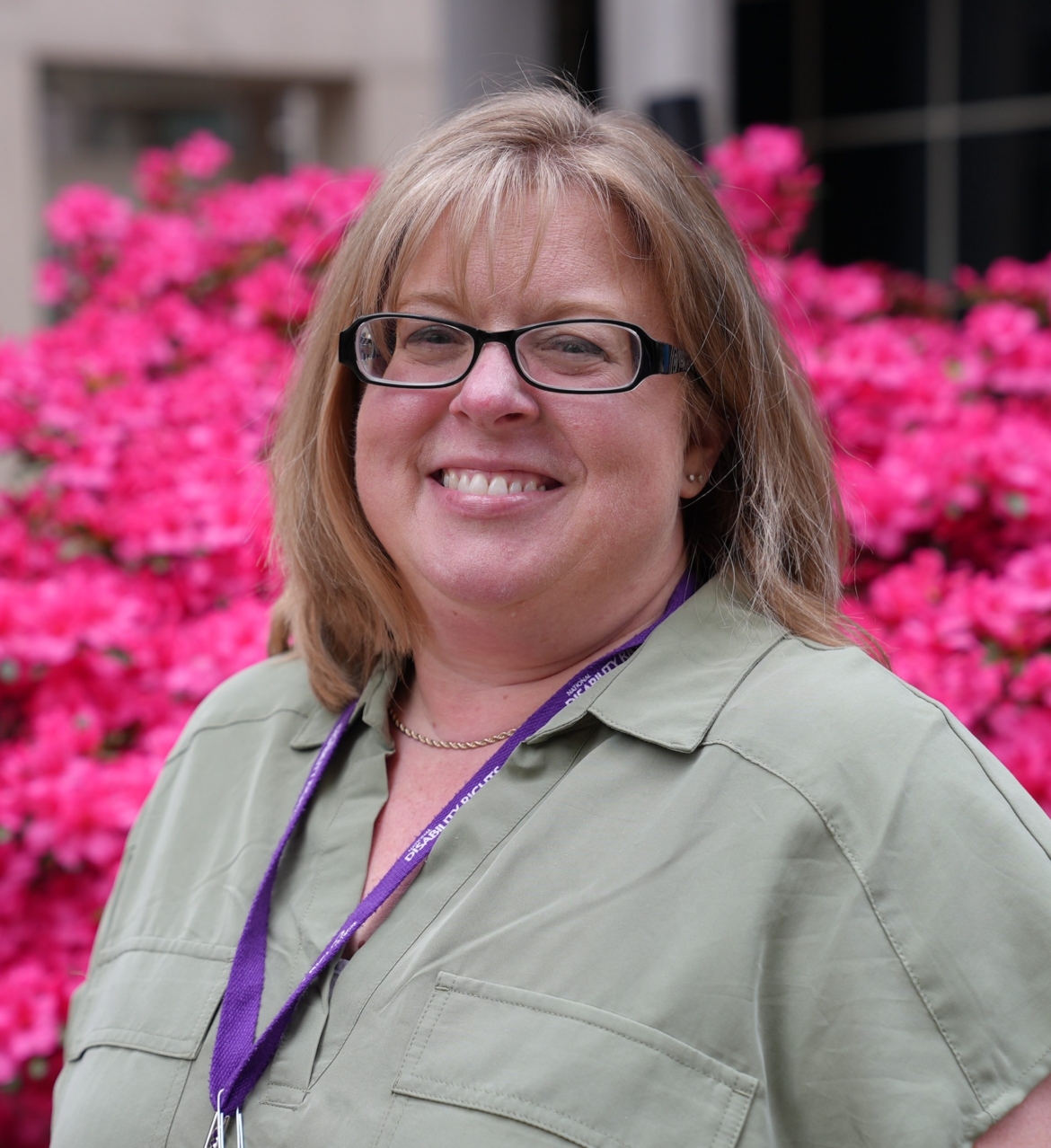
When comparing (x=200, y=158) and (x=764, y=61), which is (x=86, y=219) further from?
(x=764, y=61)

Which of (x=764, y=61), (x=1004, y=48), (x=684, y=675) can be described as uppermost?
(x=764, y=61)

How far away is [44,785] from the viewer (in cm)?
237

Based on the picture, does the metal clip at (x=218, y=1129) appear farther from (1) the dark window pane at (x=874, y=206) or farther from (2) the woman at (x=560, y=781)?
(1) the dark window pane at (x=874, y=206)

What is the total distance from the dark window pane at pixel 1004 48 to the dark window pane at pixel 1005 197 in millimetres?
323

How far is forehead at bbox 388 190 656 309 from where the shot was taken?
63.5 inches

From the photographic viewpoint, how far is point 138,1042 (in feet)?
5.48

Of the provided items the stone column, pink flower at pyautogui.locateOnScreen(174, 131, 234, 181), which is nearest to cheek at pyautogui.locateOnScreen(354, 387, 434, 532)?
pink flower at pyautogui.locateOnScreen(174, 131, 234, 181)

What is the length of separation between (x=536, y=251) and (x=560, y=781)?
25.0 inches

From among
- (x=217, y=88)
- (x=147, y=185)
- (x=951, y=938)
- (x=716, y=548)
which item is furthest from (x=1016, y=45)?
(x=951, y=938)

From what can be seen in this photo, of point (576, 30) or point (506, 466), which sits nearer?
point (506, 466)

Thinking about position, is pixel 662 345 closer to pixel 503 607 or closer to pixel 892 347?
pixel 503 607

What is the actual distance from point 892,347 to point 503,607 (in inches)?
78.5

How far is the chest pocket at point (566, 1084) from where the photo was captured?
4.40 ft

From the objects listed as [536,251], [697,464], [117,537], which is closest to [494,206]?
[536,251]
